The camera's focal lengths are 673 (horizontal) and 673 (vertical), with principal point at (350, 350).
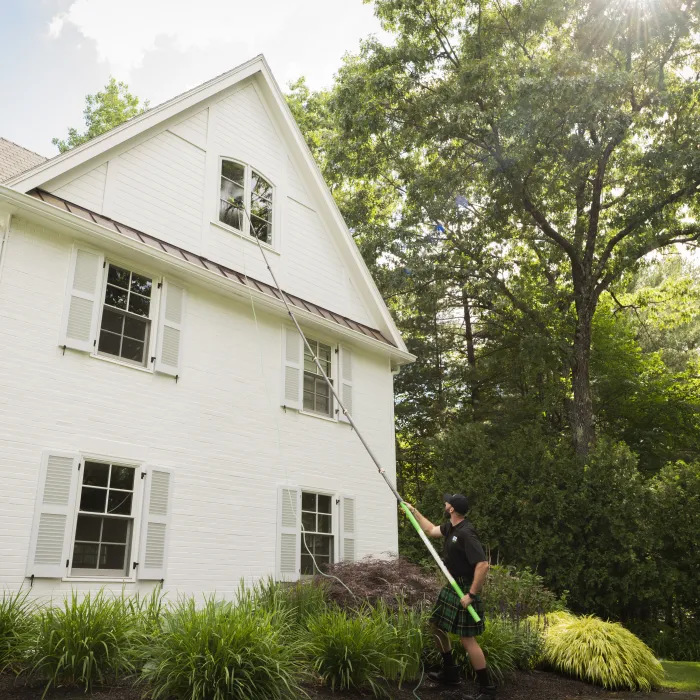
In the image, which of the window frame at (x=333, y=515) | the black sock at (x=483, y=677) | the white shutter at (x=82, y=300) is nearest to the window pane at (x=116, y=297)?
the white shutter at (x=82, y=300)

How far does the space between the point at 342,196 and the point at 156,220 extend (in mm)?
13678

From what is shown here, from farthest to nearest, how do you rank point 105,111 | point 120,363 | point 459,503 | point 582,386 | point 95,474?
point 105,111 → point 582,386 → point 120,363 → point 95,474 → point 459,503

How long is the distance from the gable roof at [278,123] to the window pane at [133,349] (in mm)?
2313

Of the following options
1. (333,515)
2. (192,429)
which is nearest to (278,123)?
(192,429)

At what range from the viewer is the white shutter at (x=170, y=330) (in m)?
9.39

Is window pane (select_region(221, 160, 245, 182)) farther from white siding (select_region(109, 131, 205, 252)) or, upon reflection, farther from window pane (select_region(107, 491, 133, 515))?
window pane (select_region(107, 491, 133, 515))

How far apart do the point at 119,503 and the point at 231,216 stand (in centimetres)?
538

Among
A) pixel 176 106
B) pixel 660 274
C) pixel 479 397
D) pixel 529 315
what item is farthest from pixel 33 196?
pixel 660 274

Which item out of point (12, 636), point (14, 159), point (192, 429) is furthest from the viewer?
point (14, 159)

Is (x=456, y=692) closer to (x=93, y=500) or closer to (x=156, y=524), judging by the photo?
(x=156, y=524)

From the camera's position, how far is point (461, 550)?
7.04m

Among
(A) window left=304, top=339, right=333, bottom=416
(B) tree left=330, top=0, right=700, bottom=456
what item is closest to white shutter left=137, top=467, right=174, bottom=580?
(A) window left=304, top=339, right=333, bottom=416

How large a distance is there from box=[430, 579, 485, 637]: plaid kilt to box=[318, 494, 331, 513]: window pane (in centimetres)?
451

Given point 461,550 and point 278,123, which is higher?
point 278,123
